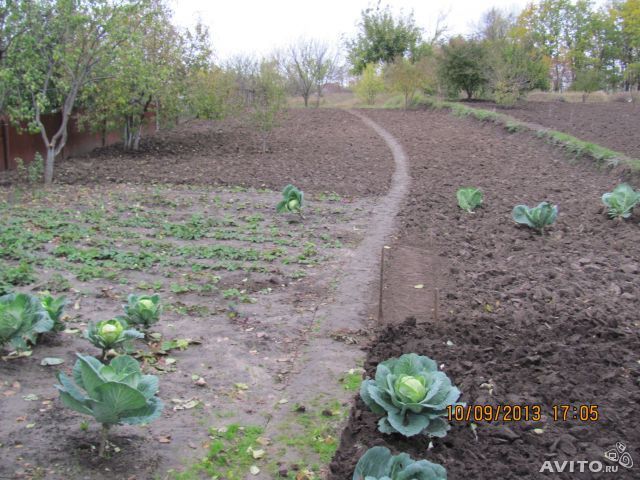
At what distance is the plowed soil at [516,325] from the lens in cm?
307

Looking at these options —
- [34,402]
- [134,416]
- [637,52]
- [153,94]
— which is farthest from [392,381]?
[637,52]

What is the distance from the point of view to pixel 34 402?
3.40 metres

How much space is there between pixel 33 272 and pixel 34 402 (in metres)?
2.56

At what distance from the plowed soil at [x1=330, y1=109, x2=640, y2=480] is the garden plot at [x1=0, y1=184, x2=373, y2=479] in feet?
2.15

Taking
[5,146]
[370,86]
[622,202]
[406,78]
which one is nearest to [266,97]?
[5,146]

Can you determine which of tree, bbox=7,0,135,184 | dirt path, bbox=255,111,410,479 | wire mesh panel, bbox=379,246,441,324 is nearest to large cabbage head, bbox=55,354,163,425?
dirt path, bbox=255,111,410,479

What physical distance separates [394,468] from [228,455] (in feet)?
2.97

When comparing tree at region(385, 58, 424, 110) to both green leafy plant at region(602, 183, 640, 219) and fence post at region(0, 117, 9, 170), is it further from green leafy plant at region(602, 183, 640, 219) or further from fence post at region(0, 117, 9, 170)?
green leafy plant at region(602, 183, 640, 219)

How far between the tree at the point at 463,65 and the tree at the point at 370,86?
5.46 meters

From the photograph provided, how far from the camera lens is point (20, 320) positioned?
373 centimetres

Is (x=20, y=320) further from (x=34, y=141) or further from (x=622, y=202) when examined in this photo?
(x=34, y=141)

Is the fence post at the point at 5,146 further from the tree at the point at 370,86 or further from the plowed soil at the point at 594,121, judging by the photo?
the tree at the point at 370,86

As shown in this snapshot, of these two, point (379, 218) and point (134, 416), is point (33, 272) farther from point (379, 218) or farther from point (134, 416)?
point (379, 218)

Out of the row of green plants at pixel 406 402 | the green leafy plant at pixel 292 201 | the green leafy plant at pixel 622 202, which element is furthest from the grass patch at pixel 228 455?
the green leafy plant at pixel 622 202
